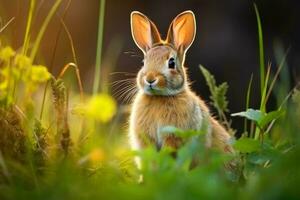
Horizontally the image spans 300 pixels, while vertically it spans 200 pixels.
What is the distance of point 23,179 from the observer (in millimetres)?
3080

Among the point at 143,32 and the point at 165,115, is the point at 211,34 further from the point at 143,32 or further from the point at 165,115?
the point at 165,115

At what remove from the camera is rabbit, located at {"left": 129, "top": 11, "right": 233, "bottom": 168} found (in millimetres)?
4477

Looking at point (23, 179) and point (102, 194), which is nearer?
point (102, 194)

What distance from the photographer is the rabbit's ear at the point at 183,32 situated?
16.0 ft

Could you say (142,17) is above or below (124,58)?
above

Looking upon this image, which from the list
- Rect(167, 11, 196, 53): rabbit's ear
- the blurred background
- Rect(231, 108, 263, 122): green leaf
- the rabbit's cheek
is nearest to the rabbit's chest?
the rabbit's cheek

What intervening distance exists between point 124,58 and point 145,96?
496 centimetres

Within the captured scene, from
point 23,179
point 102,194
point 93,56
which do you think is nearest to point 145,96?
point 23,179

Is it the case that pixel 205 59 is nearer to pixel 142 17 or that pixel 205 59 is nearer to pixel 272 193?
pixel 142 17

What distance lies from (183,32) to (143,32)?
258mm

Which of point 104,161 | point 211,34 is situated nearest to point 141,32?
point 104,161

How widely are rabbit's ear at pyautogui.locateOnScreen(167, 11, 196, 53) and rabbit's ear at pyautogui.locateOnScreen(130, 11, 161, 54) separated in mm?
116

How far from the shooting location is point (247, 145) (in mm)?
3469

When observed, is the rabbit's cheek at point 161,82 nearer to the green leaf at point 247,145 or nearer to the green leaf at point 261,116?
the green leaf at point 261,116
